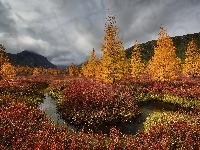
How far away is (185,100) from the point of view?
2466cm

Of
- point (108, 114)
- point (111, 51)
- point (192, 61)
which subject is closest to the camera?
point (108, 114)

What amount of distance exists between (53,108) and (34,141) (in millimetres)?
14101

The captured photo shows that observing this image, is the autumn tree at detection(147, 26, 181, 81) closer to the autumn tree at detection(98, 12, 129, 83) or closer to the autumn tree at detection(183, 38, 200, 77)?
the autumn tree at detection(98, 12, 129, 83)

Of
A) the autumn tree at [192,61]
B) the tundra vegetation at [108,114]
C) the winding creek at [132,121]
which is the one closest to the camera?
the tundra vegetation at [108,114]

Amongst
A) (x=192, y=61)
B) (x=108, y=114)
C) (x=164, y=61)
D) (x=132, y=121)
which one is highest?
(x=192, y=61)

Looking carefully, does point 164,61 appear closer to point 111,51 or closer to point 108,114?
point 111,51

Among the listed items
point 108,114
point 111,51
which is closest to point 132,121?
point 108,114

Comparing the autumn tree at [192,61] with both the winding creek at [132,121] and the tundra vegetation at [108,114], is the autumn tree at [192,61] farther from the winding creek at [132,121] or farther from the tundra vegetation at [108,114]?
the winding creek at [132,121]

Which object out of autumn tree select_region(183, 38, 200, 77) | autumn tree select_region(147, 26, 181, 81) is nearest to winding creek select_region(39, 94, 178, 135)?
autumn tree select_region(147, 26, 181, 81)

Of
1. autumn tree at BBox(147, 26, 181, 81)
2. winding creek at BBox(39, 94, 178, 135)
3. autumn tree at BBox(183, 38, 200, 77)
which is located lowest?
winding creek at BBox(39, 94, 178, 135)

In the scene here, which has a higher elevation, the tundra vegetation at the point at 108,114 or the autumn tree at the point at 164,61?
the autumn tree at the point at 164,61

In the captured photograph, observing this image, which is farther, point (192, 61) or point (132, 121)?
point (192, 61)

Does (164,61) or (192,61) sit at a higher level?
(192,61)

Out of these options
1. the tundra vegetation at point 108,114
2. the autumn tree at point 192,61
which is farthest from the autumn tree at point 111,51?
the autumn tree at point 192,61
